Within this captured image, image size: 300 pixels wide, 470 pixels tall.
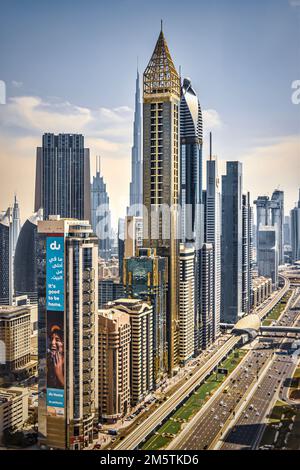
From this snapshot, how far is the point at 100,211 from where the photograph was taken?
9773 mm

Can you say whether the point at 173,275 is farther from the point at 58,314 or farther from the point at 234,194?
the point at 234,194

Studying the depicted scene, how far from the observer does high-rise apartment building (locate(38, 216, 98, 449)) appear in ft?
25.3

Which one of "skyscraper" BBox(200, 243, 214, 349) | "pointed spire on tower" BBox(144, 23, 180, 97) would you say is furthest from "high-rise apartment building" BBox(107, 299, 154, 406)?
"pointed spire on tower" BBox(144, 23, 180, 97)

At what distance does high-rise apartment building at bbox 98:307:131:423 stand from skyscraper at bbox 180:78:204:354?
4.66 m

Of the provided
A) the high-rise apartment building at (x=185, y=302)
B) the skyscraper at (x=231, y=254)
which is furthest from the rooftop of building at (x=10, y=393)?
the skyscraper at (x=231, y=254)

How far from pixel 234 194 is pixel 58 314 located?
10827mm

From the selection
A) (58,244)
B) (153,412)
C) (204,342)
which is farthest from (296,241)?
(58,244)

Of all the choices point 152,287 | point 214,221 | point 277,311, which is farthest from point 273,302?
point 152,287

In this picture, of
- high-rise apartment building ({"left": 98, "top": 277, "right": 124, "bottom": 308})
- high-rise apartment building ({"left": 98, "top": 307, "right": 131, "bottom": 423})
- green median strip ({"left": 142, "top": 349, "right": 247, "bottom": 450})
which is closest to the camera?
green median strip ({"left": 142, "top": 349, "right": 247, "bottom": 450})

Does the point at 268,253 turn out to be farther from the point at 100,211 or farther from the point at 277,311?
the point at 100,211

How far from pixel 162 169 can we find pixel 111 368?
14.3 ft

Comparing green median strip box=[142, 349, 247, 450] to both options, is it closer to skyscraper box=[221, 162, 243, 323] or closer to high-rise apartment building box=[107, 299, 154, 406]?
high-rise apartment building box=[107, 299, 154, 406]

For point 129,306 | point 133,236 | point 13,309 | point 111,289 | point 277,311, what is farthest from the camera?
point 277,311
